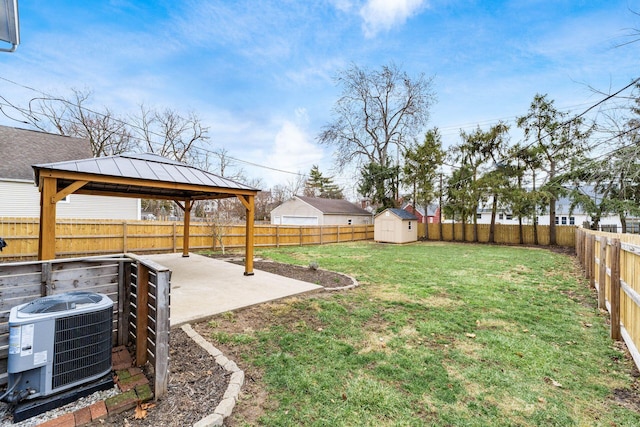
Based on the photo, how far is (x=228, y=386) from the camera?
2.45m

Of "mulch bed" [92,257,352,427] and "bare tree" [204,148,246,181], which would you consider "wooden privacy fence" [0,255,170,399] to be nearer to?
"mulch bed" [92,257,352,427]

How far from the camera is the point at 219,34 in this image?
10.1 meters

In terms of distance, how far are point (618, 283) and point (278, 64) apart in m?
12.8

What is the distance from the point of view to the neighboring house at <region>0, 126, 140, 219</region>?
10008mm

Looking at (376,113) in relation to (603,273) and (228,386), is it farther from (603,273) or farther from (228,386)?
(228,386)

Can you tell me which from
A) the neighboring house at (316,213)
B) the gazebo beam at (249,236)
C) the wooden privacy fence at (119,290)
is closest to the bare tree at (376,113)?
the neighboring house at (316,213)

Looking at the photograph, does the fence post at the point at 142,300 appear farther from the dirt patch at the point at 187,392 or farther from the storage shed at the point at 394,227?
the storage shed at the point at 394,227

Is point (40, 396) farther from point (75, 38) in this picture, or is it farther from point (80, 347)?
point (75, 38)

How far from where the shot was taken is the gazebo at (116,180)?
4.34 metres

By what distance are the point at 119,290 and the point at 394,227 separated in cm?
1596

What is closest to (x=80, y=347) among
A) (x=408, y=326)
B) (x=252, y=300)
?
(x=252, y=300)

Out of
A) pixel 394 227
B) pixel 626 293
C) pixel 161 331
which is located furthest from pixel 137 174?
pixel 394 227

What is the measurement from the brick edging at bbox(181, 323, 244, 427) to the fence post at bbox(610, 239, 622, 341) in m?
4.59

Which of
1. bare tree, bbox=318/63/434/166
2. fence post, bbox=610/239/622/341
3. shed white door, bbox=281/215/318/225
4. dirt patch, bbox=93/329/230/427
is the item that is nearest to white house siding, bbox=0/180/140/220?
dirt patch, bbox=93/329/230/427
